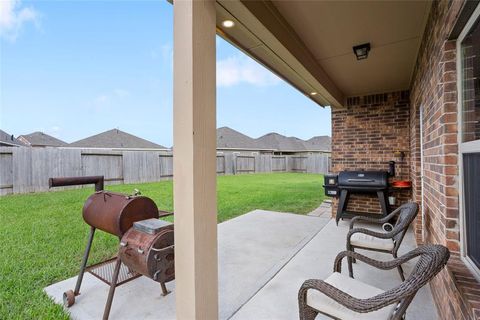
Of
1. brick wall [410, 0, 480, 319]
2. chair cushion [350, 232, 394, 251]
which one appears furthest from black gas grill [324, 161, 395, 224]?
brick wall [410, 0, 480, 319]

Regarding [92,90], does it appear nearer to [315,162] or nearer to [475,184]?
[315,162]

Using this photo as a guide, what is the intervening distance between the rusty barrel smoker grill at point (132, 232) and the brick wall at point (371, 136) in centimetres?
425

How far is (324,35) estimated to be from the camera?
267 cm

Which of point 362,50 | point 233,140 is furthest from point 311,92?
point 233,140

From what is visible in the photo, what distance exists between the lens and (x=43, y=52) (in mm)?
9680

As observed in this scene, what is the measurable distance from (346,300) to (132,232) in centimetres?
166

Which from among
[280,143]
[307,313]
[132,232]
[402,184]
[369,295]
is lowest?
[307,313]

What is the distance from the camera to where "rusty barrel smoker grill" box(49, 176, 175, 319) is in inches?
73.6

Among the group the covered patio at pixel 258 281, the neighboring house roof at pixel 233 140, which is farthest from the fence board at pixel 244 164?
the covered patio at pixel 258 281

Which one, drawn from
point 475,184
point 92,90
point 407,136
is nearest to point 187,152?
point 475,184

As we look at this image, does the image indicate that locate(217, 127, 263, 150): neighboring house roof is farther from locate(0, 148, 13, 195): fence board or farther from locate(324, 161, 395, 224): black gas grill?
locate(324, 161, 395, 224): black gas grill

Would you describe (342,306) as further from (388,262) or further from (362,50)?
(362,50)

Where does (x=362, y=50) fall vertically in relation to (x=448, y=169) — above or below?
above

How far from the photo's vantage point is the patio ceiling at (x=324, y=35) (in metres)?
2.12
